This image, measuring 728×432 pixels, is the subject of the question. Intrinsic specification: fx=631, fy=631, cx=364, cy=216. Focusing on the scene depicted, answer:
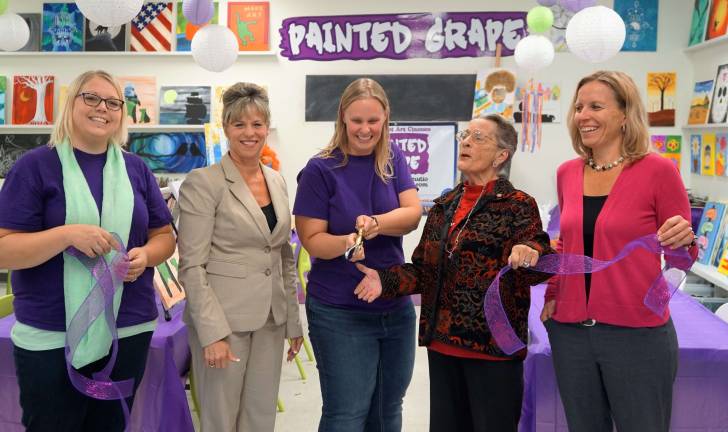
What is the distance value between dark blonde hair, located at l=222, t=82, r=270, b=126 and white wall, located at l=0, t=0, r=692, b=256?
141 inches

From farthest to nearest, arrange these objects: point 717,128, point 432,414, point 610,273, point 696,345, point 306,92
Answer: point 306,92
point 717,128
point 696,345
point 432,414
point 610,273

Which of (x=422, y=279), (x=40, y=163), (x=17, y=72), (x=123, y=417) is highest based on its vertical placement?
(x=17, y=72)

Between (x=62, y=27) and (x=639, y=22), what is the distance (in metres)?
5.01

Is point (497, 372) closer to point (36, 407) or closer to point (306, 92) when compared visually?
point (36, 407)

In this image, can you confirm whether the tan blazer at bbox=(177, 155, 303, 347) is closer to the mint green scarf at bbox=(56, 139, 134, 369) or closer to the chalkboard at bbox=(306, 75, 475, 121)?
the mint green scarf at bbox=(56, 139, 134, 369)

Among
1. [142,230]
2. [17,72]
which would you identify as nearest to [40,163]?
[142,230]

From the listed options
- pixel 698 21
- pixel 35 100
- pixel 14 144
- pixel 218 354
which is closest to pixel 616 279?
pixel 218 354

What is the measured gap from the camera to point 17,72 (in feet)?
18.7

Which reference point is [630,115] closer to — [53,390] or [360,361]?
[360,361]

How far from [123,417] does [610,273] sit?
5.05 feet

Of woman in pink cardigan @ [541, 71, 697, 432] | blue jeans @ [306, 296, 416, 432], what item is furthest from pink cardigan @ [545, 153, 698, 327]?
blue jeans @ [306, 296, 416, 432]

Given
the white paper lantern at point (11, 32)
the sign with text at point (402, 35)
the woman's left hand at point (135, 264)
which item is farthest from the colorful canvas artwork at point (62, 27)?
the woman's left hand at point (135, 264)

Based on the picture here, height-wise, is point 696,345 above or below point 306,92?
below

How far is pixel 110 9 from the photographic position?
9.82 ft
